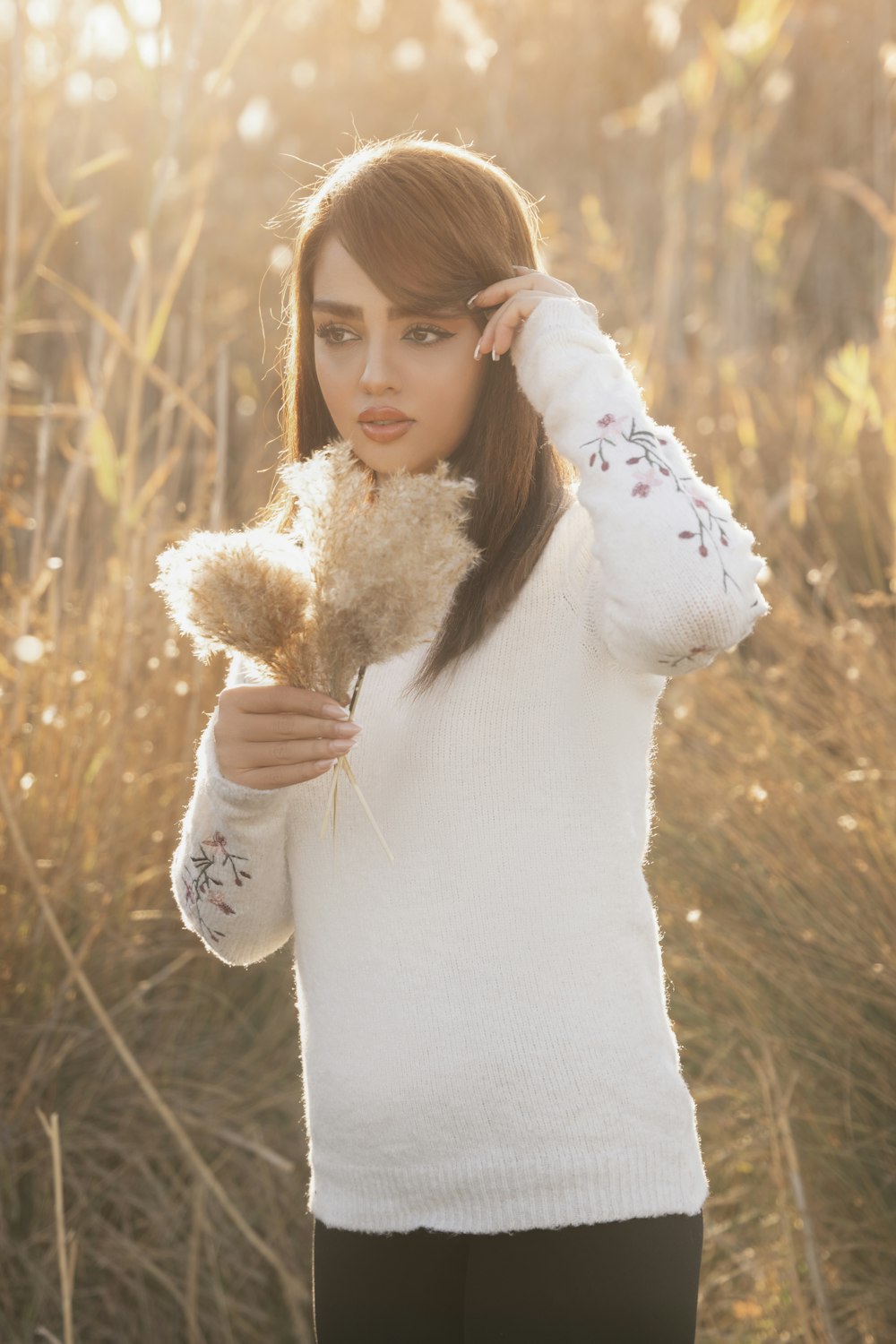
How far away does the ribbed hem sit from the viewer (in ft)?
4.49

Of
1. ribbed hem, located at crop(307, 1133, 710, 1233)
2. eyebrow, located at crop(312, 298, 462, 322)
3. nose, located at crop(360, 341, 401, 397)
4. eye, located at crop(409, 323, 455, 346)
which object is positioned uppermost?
eyebrow, located at crop(312, 298, 462, 322)

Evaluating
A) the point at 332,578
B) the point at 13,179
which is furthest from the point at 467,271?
the point at 13,179

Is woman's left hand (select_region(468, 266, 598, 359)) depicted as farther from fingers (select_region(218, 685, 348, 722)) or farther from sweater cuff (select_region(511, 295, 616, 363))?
fingers (select_region(218, 685, 348, 722))

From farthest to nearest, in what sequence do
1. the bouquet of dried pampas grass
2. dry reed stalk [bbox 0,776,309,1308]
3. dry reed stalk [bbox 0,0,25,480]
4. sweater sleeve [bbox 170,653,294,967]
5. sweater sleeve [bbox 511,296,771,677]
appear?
dry reed stalk [bbox 0,0,25,480], dry reed stalk [bbox 0,776,309,1308], sweater sleeve [bbox 170,653,294,967], sweater sleeve [bbox 511,296,771,677], the bouquet of dried pampas grass

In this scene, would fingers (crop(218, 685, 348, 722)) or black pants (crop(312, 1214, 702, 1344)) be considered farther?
black pants (crop(312, 1214, 702, 1344))

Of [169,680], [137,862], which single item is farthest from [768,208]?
[137,862]

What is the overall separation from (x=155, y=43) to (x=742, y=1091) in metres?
1.87

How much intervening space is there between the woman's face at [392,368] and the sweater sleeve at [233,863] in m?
0.29

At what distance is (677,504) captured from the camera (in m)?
1.35

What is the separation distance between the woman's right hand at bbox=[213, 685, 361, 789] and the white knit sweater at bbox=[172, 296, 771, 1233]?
2.5 inches

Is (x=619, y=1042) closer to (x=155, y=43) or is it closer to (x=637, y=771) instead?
(x=637, y=771)

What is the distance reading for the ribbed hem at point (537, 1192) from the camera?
137 centimetres

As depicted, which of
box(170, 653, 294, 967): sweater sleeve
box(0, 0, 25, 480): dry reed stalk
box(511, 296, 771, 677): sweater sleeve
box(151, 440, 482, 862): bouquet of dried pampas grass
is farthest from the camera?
box(0, 0, 25, 480): dry reed stalk

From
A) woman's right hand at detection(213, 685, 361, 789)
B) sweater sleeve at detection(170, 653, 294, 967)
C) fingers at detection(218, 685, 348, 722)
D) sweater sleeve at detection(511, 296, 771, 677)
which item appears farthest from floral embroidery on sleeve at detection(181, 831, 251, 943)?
sweater sleeve at detection(511, 296, 771, 677)
